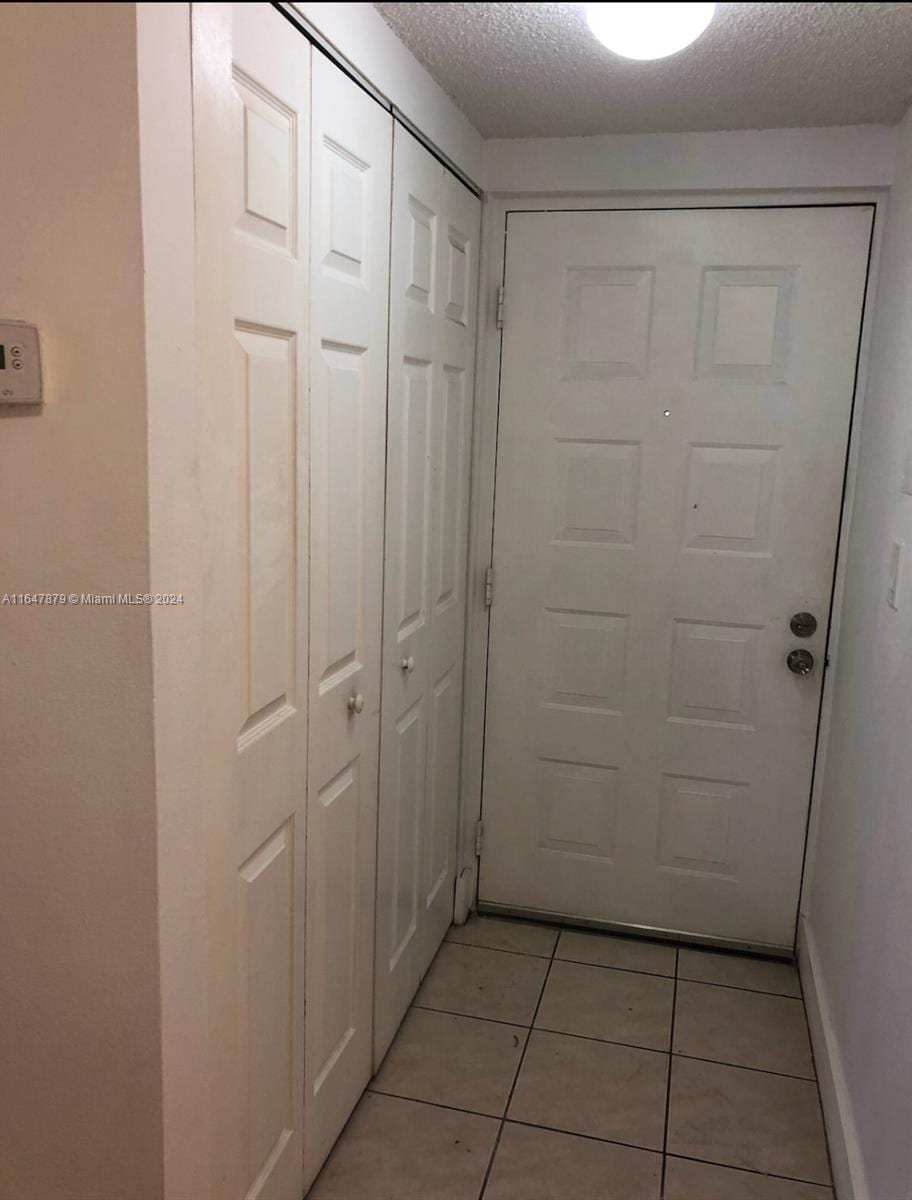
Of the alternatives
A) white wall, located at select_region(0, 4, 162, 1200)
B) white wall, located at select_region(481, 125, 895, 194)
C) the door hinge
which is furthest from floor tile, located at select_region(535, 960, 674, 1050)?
white wall, located at select_region(481, 125, 895, 194)

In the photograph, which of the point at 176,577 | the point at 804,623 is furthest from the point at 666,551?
the point at 176,577

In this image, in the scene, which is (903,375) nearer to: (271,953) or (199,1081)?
(271,953)

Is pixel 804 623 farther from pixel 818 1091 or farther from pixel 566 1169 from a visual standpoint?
pixel 566 1169

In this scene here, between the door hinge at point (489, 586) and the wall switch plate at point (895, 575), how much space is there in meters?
1.03

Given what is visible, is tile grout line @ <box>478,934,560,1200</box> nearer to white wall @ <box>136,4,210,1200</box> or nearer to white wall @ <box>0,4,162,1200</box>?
white wall @ <box>136,4,210,1200</box>

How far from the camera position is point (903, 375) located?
1.80 metres

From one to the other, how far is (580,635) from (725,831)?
25.5 inches

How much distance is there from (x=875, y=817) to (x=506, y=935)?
1.19 meters

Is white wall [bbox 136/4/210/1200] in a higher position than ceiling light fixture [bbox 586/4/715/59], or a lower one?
lower

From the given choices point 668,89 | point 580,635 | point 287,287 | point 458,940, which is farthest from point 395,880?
point 668,89

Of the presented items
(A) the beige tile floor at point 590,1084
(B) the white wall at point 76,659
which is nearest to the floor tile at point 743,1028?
(A) the beige tile floor at point 590,1084

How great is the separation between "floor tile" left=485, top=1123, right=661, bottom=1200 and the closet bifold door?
358 millimetres

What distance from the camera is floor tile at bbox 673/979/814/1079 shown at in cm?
211

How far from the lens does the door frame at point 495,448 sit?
7.17 feet
